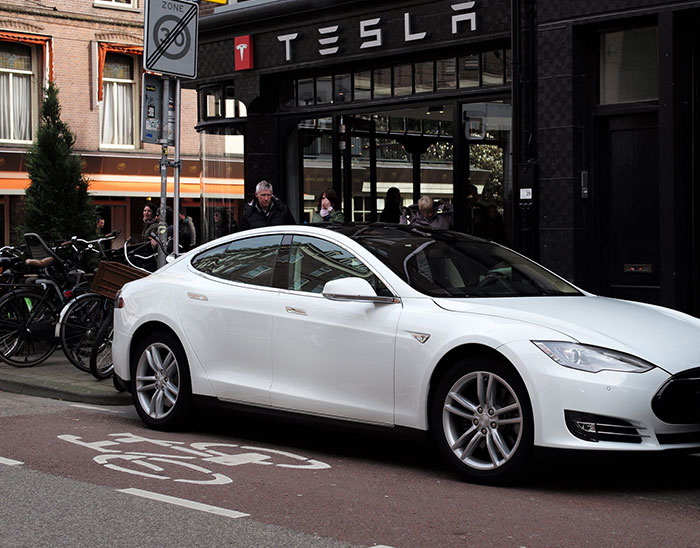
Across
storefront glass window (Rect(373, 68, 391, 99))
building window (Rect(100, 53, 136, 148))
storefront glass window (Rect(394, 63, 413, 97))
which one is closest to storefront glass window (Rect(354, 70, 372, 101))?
storefront glass window (Rect(373, 68, 391, 99))

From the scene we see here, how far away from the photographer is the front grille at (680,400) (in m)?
6.02

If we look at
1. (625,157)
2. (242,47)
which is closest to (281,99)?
(242,47)

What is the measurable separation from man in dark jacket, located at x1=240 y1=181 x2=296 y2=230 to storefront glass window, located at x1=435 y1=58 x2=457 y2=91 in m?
2.85

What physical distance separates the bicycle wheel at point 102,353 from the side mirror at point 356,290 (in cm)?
428

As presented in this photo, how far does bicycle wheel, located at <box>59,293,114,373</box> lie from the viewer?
11.3 meters

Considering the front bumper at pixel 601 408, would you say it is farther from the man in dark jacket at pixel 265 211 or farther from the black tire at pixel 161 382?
the man in dark jacket at pixel 265 211

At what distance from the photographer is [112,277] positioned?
10.9 m

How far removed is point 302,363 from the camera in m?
7.31

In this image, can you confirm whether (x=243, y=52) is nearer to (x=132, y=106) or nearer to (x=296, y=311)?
(x=296, y=311)

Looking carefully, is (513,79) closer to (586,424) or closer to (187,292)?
(187,292)

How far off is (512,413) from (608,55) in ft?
23.8

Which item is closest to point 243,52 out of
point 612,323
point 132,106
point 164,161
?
point 164,161

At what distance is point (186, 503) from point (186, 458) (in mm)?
1335

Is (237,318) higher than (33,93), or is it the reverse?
(33,93)
